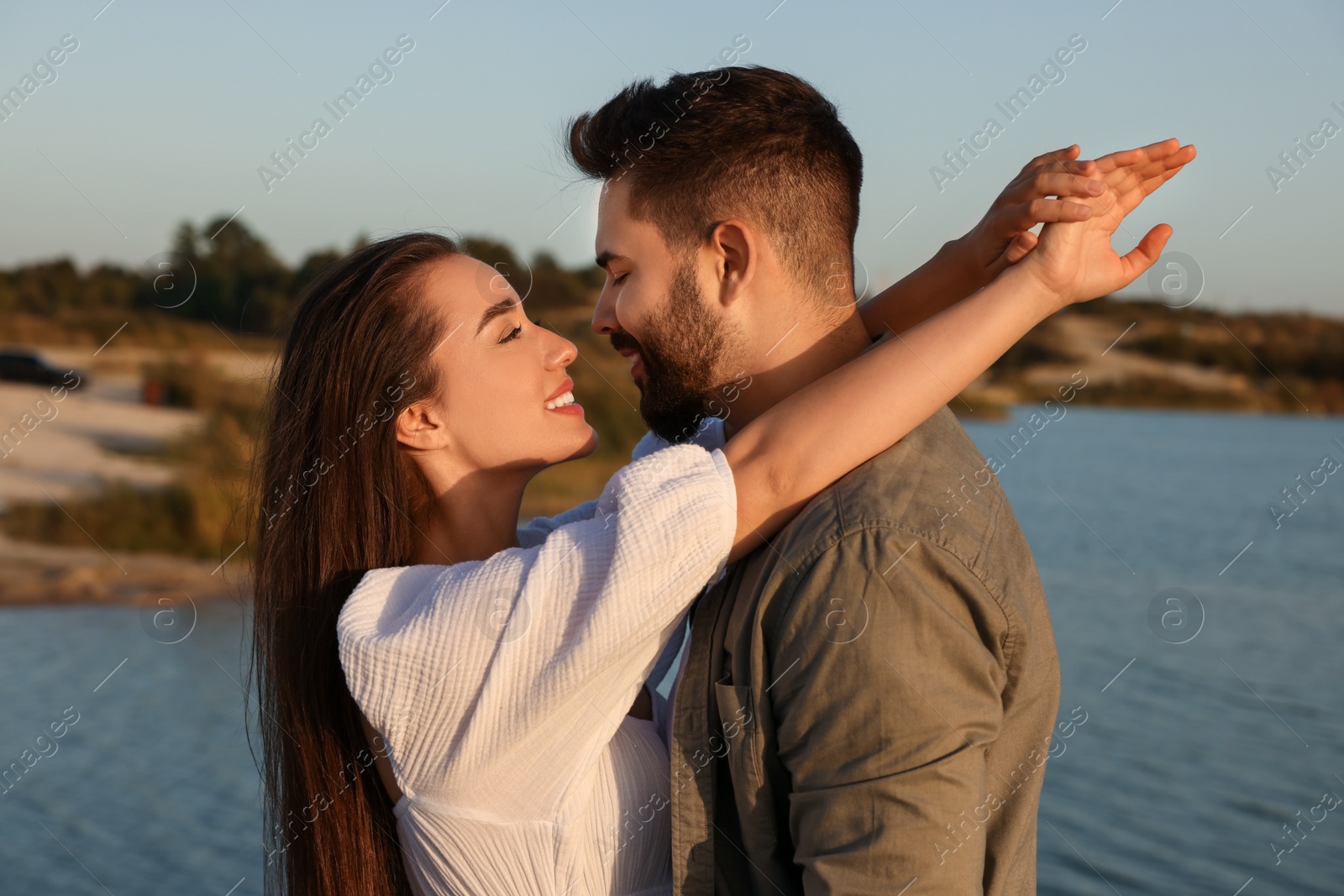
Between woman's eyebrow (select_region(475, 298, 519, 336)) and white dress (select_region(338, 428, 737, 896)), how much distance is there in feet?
2.09

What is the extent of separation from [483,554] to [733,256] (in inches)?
38.0

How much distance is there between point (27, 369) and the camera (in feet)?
64.0

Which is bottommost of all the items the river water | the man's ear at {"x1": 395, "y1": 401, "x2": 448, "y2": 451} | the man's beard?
the river water

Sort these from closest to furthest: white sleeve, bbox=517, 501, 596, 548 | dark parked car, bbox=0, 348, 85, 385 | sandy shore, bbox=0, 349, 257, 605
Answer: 1. white sleeve, bbox=517, 501, 596, 548
2. sandy shore, bbox=0, 349, 257, 605
3. dark parked car, bbox=0, 348, 85, 385

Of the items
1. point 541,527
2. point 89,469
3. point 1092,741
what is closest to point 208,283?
point 89,469

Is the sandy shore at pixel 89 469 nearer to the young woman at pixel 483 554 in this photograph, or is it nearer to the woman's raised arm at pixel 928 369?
the young woman at pixel 483 554

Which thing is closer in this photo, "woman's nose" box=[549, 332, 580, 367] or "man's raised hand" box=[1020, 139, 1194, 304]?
"man's raised hand" box=[1020, 139, 1194, 304]

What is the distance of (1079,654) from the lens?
1345 cm

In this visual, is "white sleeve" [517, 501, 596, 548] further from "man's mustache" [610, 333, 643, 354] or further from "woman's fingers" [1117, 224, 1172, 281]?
"woman's fingers" [1117, 224, 1172, 281]

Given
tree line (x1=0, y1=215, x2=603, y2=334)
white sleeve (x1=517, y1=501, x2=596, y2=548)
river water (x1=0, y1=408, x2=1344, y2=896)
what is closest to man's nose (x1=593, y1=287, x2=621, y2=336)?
white sleeve (x1=517, y1=501, x2=596, y2=548)

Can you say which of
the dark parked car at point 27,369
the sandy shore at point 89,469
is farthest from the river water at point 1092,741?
the dark parked car at point 27,369

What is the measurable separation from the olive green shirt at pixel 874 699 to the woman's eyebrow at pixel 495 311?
91 centimetres

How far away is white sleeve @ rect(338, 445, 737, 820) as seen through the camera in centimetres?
176

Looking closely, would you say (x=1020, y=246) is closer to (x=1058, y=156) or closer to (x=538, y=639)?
(x=1058, y=156)
